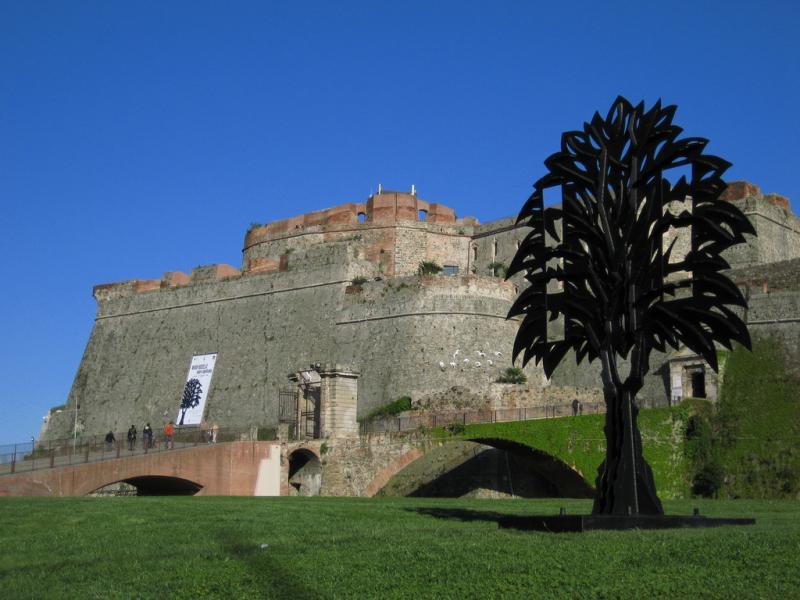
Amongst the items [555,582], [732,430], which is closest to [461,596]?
[555,582]

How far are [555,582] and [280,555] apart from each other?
12.5ft

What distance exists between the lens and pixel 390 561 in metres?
11.7

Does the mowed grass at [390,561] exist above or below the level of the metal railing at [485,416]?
below

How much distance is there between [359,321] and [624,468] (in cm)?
3389

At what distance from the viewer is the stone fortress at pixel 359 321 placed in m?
39.2

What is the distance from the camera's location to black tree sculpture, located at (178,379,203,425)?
52156mm

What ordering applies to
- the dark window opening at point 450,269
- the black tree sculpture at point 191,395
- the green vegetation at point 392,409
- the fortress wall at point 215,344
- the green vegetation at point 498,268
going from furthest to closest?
the dark window opening at point 450,269 < the green vegetation at point 498,268 < the black tree sculpture at point 191,395 < the fortress wall at point 215,344 < the green vegetation at point 392,409

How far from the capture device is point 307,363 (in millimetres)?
48906

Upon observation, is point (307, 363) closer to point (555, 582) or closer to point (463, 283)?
point (463, 283)

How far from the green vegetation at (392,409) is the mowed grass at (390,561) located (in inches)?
983

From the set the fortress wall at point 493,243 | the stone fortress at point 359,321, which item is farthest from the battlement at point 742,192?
the fortress wall at point 493,243

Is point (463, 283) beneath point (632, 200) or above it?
above

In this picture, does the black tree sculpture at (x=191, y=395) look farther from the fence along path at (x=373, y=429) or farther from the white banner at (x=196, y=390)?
the fence along path at (x=373, y=429)

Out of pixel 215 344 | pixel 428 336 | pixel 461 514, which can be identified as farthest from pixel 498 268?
pixel 461 514
